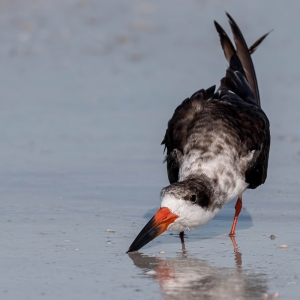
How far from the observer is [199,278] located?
555cm

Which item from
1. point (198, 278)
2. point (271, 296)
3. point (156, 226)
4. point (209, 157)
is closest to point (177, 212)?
point (156, 226)

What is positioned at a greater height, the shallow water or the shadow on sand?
the shallow water

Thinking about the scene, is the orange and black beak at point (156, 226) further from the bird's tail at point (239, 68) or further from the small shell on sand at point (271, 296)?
the bird's tail at point (239, 68)

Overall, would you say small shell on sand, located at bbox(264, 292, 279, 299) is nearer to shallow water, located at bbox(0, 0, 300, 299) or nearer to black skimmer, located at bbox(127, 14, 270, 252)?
shallow water, located at bbox(0, 0, 300, 299)

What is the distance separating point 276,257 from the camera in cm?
606

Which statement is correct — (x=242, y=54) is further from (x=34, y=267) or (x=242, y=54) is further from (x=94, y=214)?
(x=34, y=267)

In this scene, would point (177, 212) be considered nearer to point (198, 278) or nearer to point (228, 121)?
point (198, 278)

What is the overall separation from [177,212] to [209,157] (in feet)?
2.98

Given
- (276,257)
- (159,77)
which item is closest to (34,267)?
(276,257)

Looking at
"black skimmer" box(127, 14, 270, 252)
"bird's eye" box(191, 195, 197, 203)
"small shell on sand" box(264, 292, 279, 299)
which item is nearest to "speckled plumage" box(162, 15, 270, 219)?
"black skimmer" box(127, 14, 270, 252)

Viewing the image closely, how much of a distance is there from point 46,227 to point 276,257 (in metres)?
1.82

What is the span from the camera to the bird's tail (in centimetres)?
815

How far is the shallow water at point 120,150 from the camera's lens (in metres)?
5.62

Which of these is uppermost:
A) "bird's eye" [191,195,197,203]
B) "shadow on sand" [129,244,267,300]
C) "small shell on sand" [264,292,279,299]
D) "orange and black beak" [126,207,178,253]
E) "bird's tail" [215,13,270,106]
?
"bird's tail" [215,13,270,106]
